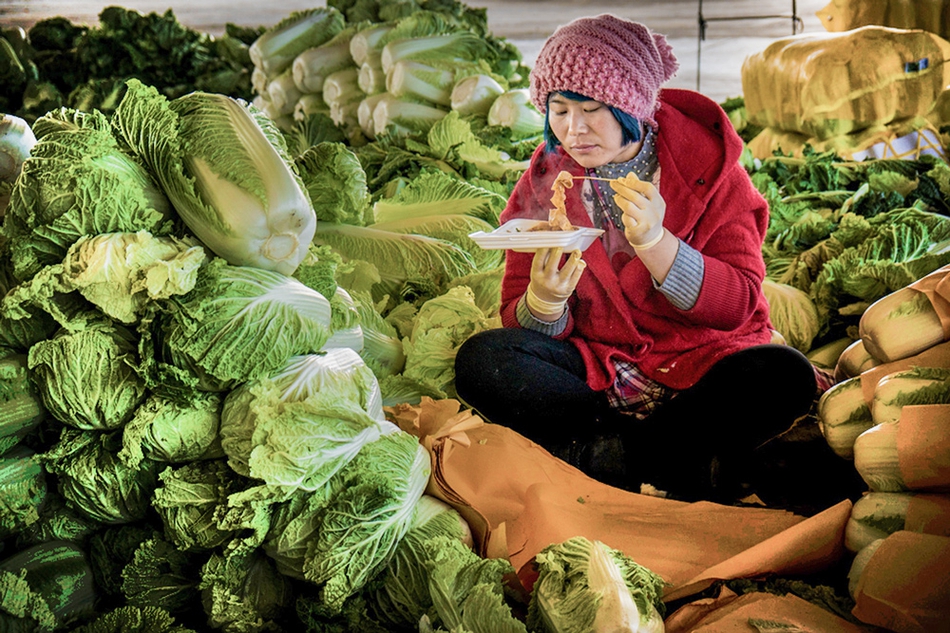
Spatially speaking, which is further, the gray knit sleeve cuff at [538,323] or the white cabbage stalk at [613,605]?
the gray knit sleeve cuff at [538,323]

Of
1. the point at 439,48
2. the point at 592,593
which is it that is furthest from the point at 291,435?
the point at 439,48

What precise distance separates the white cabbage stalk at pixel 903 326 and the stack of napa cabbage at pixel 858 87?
91.3 inches

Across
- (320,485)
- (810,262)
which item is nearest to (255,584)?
(320,485)

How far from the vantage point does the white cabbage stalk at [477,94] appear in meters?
3.79

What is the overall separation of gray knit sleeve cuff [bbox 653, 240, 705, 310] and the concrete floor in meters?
3.91

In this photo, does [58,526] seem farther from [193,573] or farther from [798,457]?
[798,457]

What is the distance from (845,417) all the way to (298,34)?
3.90 metres

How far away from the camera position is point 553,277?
1.91 meters

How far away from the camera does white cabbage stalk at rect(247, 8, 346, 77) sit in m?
4.72

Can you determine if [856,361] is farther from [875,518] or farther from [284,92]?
[284,92]

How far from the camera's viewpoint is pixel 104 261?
1.49 m

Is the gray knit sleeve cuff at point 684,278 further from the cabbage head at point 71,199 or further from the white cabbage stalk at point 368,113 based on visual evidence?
the white cabbage stalk at point 368,113

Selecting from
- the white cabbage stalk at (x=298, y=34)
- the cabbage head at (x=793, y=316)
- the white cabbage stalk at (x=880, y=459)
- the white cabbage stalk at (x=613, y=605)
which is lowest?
the cabbage head at (x=793, y=316)

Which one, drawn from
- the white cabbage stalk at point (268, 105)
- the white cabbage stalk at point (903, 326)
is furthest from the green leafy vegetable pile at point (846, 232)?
the white cabbage stalk at point (268, 105)
